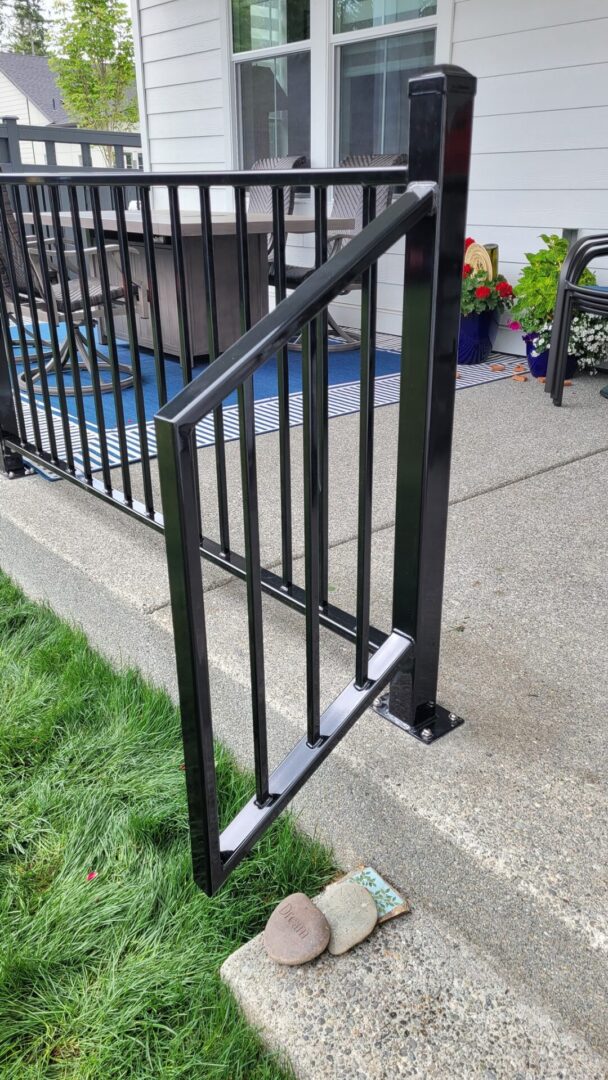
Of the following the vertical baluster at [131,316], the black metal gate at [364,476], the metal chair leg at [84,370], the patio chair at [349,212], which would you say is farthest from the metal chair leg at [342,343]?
the black metal gate at [364,476]

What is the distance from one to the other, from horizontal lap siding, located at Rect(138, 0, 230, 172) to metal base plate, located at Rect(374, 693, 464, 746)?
5.06 meters

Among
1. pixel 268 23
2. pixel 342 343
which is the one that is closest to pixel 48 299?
pixel 342 343

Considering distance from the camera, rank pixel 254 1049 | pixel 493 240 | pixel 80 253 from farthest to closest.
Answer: pixel 493 240, pixel 80 253, pixel 254 1049

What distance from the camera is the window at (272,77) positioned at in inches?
185

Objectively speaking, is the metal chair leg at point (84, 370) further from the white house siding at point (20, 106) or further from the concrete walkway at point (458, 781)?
the white house siding at point (20, 106)

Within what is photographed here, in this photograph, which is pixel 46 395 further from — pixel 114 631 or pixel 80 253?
pixel 114 631

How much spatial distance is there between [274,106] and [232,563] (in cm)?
448

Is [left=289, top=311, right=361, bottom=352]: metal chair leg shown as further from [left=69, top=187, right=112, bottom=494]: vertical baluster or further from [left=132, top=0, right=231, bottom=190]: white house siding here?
[left=69, top=187, right=112, bottom=494]: vertical baluster

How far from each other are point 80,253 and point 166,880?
1.41 m

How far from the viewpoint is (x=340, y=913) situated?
1037 mm

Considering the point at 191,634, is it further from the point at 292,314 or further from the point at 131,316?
the point at 131,316

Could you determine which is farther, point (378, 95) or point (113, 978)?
point (378, 95)

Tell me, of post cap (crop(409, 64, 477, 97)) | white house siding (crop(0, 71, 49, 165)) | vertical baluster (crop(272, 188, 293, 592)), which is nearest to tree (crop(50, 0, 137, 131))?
white house siding (crop(0, 71, 49, 165))

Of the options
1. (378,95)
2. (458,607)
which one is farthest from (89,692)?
(378,95)
